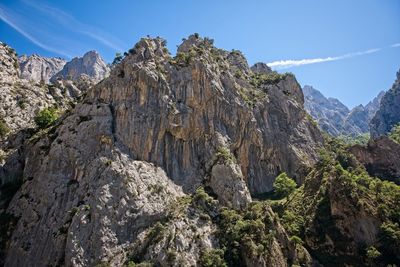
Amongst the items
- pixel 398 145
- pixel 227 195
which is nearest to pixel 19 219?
pixel 227 195

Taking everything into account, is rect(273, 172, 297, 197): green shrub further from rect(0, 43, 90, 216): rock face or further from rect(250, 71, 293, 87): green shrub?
rect(0, 43, 90, 216): rock face

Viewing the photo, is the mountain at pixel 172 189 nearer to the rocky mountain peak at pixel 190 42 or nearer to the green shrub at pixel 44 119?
the green shrub at pixel 44 119

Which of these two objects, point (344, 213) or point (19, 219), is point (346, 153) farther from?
point (19, 219)

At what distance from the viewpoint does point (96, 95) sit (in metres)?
91.6

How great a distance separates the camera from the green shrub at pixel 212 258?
62406mm

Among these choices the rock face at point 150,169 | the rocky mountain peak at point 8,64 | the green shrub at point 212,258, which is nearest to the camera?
the green shrub at point 212,258

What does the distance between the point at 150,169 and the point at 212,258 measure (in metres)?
25.8

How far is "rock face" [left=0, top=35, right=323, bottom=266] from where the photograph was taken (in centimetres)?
6675

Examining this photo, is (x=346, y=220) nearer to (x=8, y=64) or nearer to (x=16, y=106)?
(x=16, y=106)

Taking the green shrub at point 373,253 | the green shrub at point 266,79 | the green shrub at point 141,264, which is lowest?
the green shrub at point 141,264

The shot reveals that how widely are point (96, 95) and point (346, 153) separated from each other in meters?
70.5

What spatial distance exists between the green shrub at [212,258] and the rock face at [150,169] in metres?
1.03

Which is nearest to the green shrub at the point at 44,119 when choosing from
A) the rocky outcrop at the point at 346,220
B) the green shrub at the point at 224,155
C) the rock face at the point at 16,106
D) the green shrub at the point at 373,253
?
the rock face at the point at 16,106

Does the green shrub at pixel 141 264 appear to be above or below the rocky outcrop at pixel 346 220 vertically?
below
